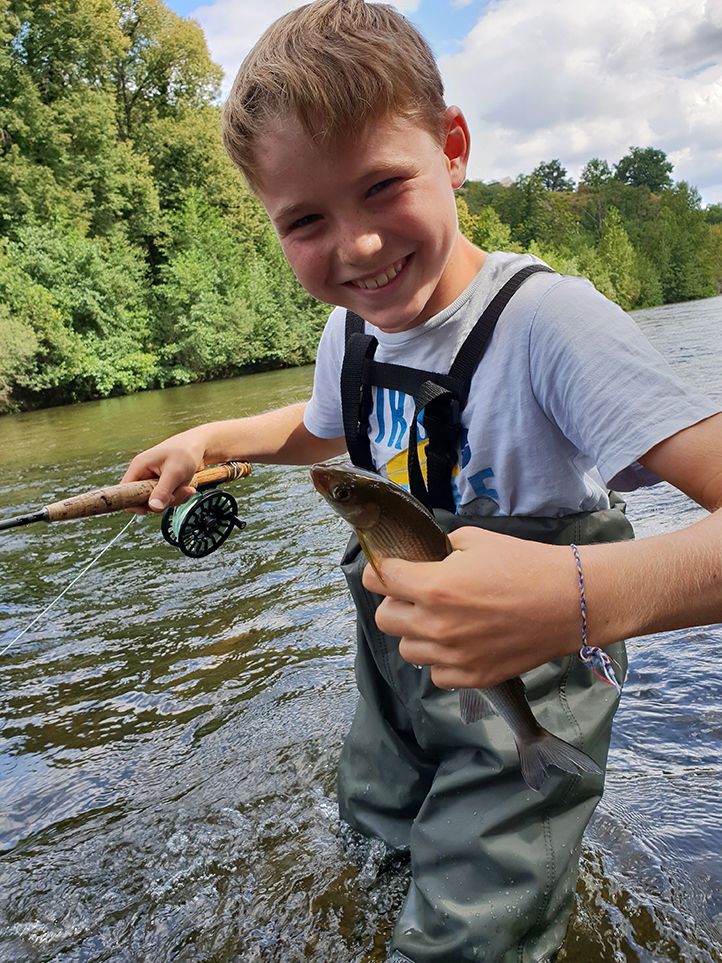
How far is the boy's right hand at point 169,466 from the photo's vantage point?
8.68 ft

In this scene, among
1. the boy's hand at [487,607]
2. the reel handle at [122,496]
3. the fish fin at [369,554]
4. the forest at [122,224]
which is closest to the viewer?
the boy's hand at [487,607]

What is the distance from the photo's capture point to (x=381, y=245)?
6.09 feet

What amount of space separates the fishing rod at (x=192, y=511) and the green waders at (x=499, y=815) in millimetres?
1128

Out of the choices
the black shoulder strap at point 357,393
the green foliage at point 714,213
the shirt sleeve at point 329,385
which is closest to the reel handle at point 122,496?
the shirt sleeve at point 329,385

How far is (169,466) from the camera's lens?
264 centimetres

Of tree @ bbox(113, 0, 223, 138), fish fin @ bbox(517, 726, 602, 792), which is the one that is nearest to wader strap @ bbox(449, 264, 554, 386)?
fish fin @ bbox(517, 726, 602, 792)

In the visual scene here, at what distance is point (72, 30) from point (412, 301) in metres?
36.5

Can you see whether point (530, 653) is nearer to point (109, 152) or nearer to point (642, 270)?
point (109, 152)

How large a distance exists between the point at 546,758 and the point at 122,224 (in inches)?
1340

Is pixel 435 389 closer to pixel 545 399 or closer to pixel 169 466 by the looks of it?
pixel 545 399

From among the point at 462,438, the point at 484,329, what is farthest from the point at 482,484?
the point at 484,329

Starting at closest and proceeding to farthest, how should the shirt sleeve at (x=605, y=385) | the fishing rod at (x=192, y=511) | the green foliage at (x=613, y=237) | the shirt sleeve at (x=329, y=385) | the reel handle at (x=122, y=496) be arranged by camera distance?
the shirt sleeve at (x=605, y=385) < the shirt sleeve at (x=329, y=385) < the reel handle at (x=122, y=496) < the fishing rod at (x=192, y=511) < the green foliage at (x=613, y=237)

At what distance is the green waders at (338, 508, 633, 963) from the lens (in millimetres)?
1703

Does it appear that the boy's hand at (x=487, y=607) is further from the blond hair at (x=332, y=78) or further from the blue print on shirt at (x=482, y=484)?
the blond hair at (x=332, y=78)
